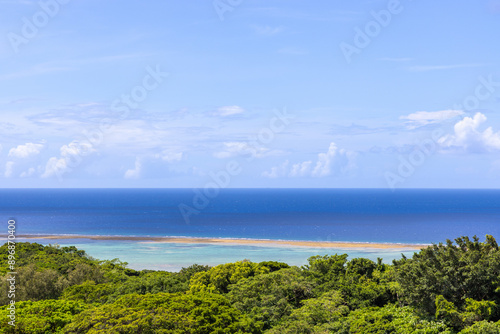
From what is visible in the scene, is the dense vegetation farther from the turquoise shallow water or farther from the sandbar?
the sandbar

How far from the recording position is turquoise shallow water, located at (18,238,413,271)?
1799 inches

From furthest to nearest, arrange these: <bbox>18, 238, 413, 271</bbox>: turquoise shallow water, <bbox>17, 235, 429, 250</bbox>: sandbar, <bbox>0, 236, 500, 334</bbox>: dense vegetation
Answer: <bbox>17, 235, 429, 250</bbox>: sandbar
<bbox>18, 238, 413, 271</bbox>: turquoise shallow water
<bbox>0, 236, 500, 334</bbox>: dense vegetation

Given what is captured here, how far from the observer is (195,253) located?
51.6 metres

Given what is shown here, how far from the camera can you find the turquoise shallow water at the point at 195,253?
45.7 m

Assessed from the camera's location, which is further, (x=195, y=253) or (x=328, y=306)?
(x=195, y=253)

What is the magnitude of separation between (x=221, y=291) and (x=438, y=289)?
12.7 m

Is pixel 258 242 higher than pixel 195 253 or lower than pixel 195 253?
higher

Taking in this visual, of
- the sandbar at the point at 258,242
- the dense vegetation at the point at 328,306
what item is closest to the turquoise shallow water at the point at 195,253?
the sandbar at the point at 258,242

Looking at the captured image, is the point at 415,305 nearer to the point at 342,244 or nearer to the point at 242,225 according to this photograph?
the point at 342,244

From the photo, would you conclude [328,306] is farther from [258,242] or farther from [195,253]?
[258,242]

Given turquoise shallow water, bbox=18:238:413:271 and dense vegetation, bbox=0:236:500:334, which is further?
turquoise shallow water, bbox=18:238:413:271

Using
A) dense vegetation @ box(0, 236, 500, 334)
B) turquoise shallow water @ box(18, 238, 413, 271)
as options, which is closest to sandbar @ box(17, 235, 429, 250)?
turquoise shallow water @ box(18, 238, 413, 271)

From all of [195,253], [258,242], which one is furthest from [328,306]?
[258,242]

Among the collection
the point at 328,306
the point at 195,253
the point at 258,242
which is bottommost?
the point at 328,306
